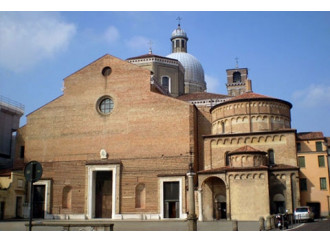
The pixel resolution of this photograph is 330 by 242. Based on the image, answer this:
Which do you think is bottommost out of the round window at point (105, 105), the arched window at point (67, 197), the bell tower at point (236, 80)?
the arched window at point (67, 197)

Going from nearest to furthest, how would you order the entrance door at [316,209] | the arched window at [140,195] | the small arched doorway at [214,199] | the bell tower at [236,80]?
the entrance door at [316,209]
the small arched doorway at [214,199]
the arched window at [140,195]
the bell tower at [236,80]

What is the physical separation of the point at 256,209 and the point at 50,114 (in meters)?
17.6

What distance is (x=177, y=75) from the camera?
43531 millimetres

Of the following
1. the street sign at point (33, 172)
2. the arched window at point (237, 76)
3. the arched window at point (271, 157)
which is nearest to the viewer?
Answer: the street sign at point (33, 172)

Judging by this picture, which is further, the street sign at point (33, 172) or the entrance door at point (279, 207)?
the entrance door at point (279, 207)

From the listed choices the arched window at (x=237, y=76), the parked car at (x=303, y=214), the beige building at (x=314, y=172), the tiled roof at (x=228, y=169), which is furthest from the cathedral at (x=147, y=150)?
the arched window at (x=237, y=76)

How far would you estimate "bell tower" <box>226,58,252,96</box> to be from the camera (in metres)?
53.7

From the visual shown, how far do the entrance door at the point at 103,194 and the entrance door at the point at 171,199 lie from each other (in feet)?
15.1

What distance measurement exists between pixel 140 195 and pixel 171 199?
238cm

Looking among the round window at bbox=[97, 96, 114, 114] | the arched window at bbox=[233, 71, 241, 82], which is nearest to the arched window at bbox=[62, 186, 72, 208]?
the round window at bbox=[97, 96, 114, 114]

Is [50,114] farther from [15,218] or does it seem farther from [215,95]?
[215,95]

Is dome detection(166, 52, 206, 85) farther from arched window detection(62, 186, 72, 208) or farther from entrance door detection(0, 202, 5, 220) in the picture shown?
entrance door detection(0, 202, 5, 220)

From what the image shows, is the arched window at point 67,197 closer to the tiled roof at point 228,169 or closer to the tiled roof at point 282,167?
the tiled roof at point 228,169

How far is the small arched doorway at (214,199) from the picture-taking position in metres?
27.8
